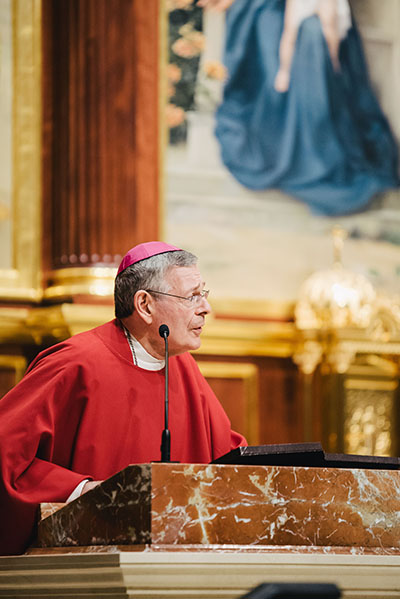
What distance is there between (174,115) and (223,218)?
0.75 metres

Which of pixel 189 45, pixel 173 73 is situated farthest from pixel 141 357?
pixel 189 45

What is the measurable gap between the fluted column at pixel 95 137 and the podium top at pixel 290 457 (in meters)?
3.49

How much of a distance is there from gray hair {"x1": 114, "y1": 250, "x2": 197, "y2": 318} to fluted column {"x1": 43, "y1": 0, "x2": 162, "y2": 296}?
236 centimetres

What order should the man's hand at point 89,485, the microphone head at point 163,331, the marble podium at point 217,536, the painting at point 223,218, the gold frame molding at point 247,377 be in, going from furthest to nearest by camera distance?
the painting at point 223,218, the gold frame molding at point 247,377, the microphone head at point 163,331, the man's hand at point 89,485, the marble podium at point 217,536

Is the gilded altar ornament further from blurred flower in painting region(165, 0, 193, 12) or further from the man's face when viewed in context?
the man's face

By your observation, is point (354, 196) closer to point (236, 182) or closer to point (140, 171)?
point (236, 182)

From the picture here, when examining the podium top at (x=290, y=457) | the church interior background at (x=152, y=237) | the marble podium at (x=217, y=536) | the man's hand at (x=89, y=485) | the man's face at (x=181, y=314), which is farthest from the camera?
the church interior background at (x=152, y=237)

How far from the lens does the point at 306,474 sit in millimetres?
2625

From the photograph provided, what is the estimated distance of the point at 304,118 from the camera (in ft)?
23.2

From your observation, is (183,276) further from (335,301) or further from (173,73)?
(173,73)

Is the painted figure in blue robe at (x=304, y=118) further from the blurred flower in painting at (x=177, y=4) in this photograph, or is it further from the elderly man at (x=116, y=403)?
the elderly man at (x=116, y=403)

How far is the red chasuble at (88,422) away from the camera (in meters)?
3.01

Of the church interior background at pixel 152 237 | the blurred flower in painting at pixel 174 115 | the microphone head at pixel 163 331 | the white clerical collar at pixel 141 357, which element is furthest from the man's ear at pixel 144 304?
the blurred flower in painting at pixel 174 115

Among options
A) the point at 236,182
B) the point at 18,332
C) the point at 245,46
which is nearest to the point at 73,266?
the point at 18,332
